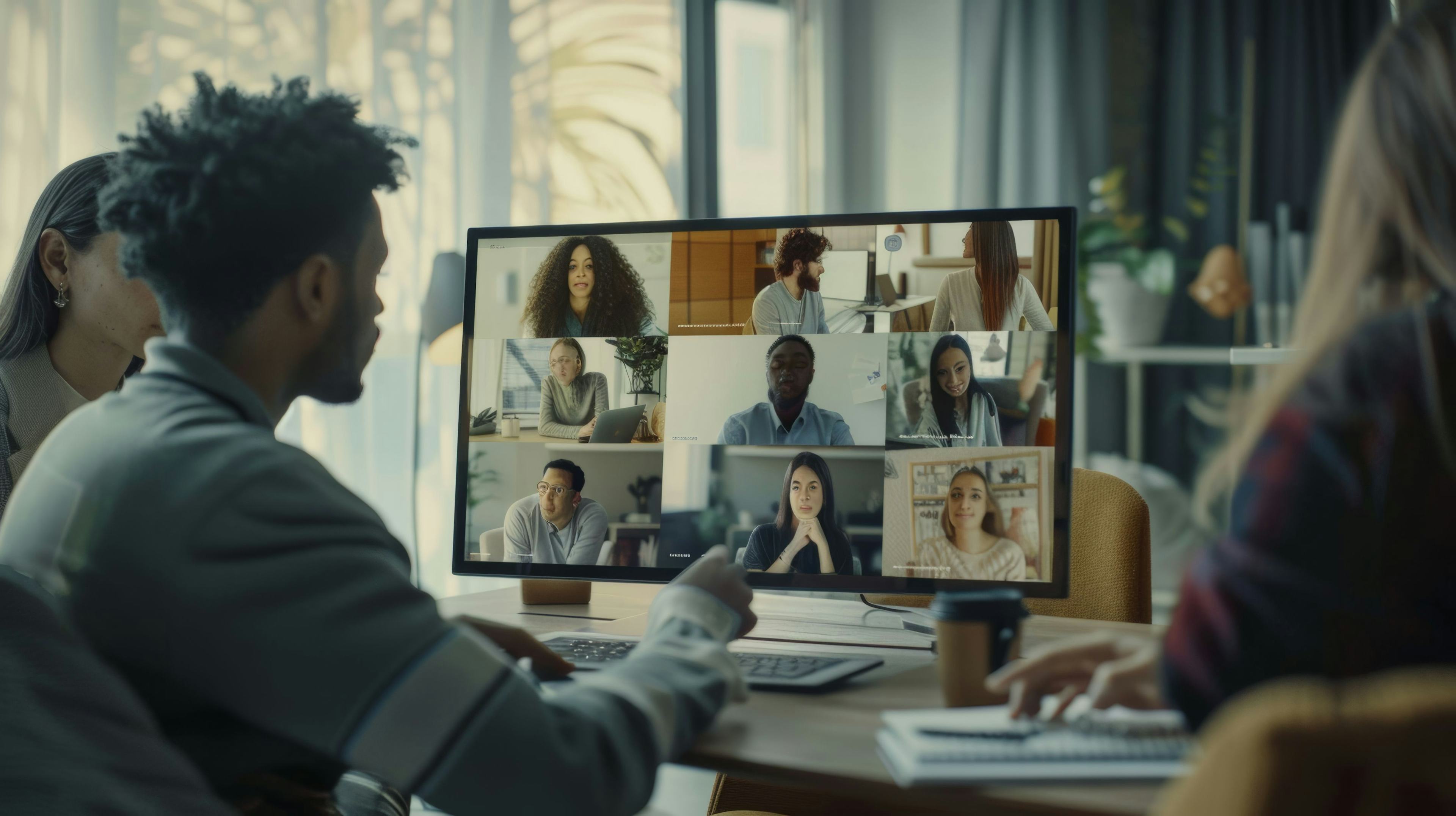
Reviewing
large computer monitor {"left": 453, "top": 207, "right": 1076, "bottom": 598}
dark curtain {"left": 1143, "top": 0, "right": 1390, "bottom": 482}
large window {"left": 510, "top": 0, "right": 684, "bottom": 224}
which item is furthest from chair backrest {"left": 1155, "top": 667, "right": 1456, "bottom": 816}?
dark curtain {"left": 1143, "top": 0, "right": 1390, "bottom": 482}

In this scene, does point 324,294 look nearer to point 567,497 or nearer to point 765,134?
point 567,497

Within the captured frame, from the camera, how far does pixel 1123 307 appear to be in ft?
9.40

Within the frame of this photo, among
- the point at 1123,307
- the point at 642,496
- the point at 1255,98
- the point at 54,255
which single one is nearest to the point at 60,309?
the point at 54,255

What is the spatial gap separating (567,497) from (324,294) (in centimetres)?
41

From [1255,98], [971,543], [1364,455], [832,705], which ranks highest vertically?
[1255,98]

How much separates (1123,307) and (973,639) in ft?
7.40

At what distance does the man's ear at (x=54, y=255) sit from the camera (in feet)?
4.72

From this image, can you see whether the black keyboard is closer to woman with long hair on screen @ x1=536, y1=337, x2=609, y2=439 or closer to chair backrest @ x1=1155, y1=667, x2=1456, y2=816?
woman with long hair on screen @ x1=536, y1=337, x2=609, y2=439

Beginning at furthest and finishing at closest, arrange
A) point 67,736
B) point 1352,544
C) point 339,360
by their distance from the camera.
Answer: point 339,360 → point 67,736 → point 1352,544

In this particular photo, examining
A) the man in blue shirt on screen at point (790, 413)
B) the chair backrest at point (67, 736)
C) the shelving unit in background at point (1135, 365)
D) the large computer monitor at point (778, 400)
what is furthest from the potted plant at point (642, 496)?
the shelving unit in background at point (1135, 365)

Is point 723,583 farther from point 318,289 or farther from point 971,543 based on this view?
point 318,289

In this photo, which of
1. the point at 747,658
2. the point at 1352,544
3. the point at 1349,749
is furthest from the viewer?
the point at 747,658

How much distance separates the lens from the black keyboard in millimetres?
965

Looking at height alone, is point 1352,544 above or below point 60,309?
below
